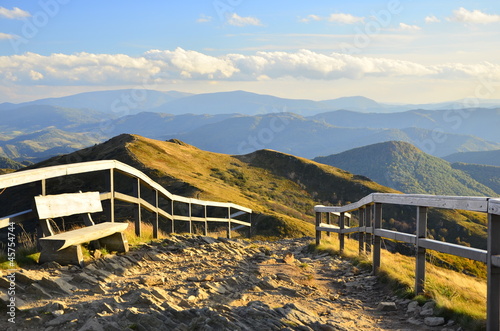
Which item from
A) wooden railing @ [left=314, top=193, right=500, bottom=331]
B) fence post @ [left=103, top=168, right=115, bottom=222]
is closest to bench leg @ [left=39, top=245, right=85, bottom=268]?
fence post @ [left=103, top=168, right=115, bottom=222]

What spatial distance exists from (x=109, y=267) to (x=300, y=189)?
5467 centimetres

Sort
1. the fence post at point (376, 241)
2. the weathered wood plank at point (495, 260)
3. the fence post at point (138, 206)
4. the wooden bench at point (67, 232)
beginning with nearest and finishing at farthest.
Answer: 1. the weathered wood plank at point (495, 260)
2. the wooden bench at point (67, 232)
3. the fence post at point (376, 241)
4. the fence post at point (138, 206)

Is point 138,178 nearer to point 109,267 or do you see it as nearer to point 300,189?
point 109,267

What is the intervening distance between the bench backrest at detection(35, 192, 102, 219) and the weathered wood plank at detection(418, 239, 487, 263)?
218 inches

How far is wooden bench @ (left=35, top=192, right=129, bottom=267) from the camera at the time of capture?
6.80 meters

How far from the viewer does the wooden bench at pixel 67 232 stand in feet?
22.3

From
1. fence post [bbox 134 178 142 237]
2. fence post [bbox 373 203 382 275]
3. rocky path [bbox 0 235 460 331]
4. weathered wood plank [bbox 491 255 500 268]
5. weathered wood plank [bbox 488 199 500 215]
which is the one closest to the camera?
rocky path [bbox 0 235 460 331]

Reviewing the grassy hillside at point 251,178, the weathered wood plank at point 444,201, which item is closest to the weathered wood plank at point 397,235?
the weathered wood plank at point 444,201

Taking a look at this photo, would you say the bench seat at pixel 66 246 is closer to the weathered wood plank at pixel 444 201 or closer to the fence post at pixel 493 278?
the weathered wood plank at pixel 444 201

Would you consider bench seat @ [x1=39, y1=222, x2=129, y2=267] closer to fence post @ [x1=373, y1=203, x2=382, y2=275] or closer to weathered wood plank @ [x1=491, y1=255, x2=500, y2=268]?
fence post @ [x1=373, y1=203, x2=382, y2=275]

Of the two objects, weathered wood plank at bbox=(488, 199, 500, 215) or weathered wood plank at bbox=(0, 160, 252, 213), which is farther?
weathered wood plank at bbox=(0, 160, 252, 213)

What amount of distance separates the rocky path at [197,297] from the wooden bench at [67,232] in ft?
0.74

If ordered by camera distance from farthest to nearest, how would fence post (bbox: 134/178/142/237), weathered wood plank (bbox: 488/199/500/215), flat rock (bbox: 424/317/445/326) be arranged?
fence post (bbox: 134/178/142/237) < flat rock (bbox: 424/317/445/326) < weathered wood plank (bbox: 488/199/500/215)

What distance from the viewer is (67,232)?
7.45 meters
